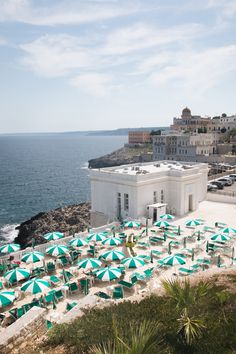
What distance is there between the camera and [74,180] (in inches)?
3718

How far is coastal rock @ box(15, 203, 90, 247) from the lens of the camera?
45125 millimetres

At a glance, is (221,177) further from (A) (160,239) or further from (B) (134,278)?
(B) (134,278)

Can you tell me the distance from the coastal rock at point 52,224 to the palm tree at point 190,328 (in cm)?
3735

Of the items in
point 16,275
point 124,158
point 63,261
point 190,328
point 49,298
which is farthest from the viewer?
point 124,158

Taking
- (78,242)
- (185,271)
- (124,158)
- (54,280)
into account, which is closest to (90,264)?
(54,280)

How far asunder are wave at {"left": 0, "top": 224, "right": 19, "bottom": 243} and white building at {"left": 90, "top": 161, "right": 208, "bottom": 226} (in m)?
21.1

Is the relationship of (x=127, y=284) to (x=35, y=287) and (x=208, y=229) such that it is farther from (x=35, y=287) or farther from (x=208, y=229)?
(x=208, y=229)

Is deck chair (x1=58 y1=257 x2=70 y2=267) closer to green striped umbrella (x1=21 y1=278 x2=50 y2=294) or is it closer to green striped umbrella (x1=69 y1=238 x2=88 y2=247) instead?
green striped umbrella (x1=69 y1=238 x2=88 y2=247)

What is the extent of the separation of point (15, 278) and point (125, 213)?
43.3ft

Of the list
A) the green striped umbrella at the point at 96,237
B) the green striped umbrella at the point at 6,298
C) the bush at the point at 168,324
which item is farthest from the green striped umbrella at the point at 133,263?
the green striped umbrella at the point at 6,298

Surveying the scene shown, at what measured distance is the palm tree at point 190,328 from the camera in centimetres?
726

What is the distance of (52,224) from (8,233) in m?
6.89

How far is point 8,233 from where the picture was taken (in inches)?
1864

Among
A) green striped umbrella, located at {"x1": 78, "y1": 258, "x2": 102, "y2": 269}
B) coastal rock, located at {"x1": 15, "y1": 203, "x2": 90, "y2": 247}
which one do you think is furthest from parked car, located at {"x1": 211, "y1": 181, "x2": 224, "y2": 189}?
green striped umbrella, located at {"x1": 78, "y1": 258, "x2": 102, "y2": 269}
